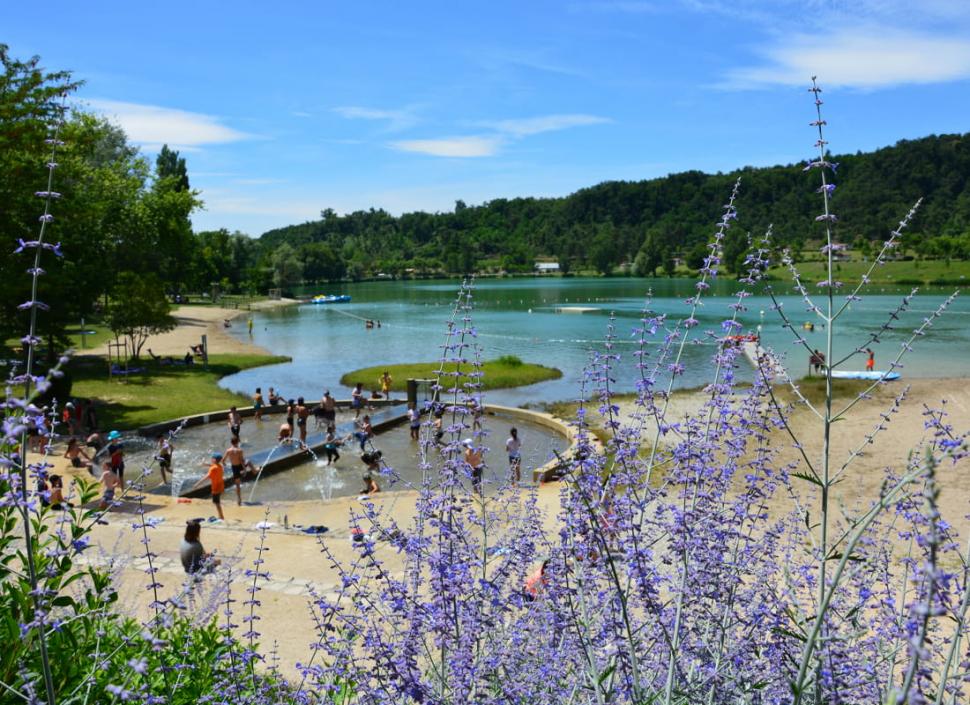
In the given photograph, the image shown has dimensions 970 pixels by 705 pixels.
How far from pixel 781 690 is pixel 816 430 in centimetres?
2895

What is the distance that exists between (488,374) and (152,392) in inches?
730

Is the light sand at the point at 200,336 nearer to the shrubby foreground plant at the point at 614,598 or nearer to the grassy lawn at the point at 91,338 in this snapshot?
the grassy lawn at the point at 91,338

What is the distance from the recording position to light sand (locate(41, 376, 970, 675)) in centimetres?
1142

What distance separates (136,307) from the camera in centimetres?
4253

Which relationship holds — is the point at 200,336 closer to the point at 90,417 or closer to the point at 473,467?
the point at 90,417

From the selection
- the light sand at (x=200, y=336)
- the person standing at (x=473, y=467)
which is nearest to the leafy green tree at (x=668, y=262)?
the light sand at (x=200, y=336)

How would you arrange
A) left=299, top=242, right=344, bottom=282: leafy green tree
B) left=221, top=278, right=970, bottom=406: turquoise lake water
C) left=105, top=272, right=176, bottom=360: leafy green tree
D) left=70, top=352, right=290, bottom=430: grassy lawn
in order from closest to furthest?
left=70, top=352, right=290, bottom=430: grassy lawn, left=105, top=272, right=176, bottom=360: leafy green tree, left=221, top=278, right=970, bottom=406: turquoise lake water, left=299, top=242, right=344, bottom=282: leafy green tree

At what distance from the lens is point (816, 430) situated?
102 ft

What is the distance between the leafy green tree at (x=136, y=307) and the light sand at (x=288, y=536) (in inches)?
915

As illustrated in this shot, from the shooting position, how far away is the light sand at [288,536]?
37.5 feet

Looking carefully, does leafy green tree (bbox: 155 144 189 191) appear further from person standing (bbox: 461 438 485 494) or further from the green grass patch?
person standing (bbox: 461 438 485 494)

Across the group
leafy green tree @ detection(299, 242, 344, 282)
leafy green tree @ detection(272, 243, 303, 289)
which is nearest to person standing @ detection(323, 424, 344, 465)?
leafy green tree @ detection(272, 243, 303, 289)

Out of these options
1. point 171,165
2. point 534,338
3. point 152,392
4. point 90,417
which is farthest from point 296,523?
point 171,165

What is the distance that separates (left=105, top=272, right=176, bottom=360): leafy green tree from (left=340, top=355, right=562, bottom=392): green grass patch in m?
11.3
